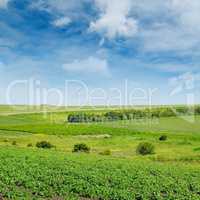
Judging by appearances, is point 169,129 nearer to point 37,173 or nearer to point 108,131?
point 108,131

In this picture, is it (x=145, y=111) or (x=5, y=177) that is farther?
(x=145, y=111)

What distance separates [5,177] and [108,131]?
252 feet

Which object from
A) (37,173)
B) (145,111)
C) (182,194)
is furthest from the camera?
(145,111)

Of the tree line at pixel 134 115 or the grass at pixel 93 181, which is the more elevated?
the tree line at pixel 134 115

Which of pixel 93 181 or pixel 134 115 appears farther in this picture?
pixel 134 115

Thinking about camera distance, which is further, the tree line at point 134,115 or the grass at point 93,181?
the tree line at point 134,115

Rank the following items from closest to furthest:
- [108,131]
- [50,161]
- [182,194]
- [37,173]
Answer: [182,194] → [37,173] → [50,161] → [108,131]

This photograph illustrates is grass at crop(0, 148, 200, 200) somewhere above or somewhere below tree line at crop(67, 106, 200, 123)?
below

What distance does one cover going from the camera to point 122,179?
21156mm

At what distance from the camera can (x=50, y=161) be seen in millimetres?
27469

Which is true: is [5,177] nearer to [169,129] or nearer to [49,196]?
[49,196]

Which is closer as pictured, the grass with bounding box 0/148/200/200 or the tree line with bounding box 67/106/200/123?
the grass with bounding box 0/148/200/200

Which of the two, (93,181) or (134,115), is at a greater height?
(134,115)

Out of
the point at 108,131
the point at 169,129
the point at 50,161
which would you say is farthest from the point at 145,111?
the point at 50,161
